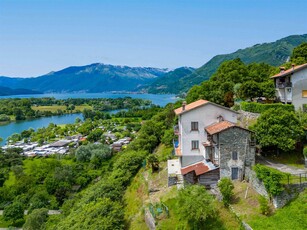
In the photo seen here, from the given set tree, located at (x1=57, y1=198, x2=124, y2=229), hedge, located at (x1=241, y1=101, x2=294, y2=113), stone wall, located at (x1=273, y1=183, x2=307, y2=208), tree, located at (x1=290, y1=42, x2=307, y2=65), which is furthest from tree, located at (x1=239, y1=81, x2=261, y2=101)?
tree, located at (x1=57, y1=198, x2=124, y2=229)

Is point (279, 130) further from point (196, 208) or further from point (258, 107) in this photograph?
point (196, 208)

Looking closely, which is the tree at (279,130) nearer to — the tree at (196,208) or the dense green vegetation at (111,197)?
the tree at (196,208)

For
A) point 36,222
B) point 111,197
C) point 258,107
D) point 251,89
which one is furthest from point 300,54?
point 36,222

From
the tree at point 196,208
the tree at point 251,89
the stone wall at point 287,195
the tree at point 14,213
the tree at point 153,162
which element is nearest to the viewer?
the stone wall at point 287,195

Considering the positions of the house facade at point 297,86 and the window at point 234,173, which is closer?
the window at point 234,173

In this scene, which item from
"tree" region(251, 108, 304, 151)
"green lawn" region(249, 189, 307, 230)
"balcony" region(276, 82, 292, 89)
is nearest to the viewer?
"green lawn" region(249, 189, 307, 230)

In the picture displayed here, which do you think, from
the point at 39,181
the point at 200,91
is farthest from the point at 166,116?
the point at 39,181

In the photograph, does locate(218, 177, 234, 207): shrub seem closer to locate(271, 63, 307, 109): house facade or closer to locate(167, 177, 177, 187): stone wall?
locate(167, 177, 177, 187): stone wall

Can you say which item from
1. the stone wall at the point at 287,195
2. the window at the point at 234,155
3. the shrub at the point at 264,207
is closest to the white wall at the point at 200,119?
the window at the point at 234,155
